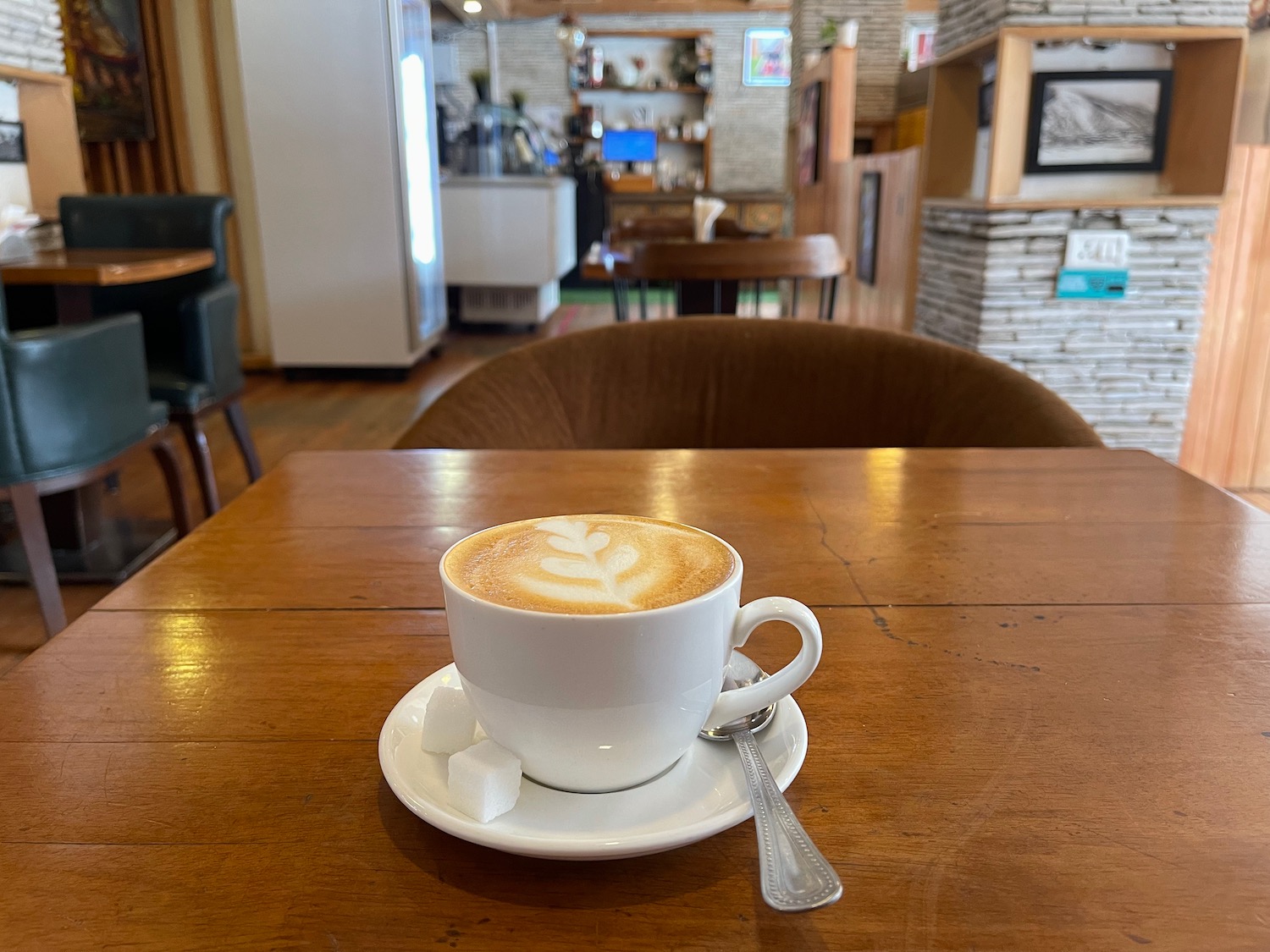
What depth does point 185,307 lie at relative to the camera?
2.67 m

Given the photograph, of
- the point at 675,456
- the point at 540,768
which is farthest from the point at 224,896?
the point at 675,456

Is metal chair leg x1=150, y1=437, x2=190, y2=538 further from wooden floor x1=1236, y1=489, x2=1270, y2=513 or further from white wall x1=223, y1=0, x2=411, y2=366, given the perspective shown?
wooden floor x1=1236, y1=489, x2=1270, y2=513

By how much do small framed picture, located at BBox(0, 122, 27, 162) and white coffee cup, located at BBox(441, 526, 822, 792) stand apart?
3405 millimetres

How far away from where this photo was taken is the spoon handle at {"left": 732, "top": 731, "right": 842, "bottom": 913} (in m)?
0.31

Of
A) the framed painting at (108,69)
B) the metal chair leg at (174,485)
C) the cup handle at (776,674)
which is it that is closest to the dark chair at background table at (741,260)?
the metal chair leg at (174,485)

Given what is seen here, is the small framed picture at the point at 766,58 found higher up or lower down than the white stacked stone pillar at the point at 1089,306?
higher up

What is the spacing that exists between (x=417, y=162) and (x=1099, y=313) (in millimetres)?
3680

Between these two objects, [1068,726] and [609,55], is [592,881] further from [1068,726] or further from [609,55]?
[609,55]

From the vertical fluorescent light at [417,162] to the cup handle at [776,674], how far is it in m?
4.64

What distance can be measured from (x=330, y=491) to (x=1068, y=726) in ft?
1.94

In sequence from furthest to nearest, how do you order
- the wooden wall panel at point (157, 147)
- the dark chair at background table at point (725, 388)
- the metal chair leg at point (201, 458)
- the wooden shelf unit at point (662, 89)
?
the wooden shelf unit at point (662, 89) < the wooden wall panel at point (157, 147) < the metal chair leg at point (201, 458) < the dark chair at background table at point (725, 388)

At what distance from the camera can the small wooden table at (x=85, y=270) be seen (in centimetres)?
218

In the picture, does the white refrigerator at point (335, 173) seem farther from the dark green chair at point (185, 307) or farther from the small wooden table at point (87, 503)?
the small wooden table at point (87, 503)

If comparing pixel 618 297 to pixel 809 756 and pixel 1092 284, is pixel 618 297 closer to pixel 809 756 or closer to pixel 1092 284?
pixel 1092 284
